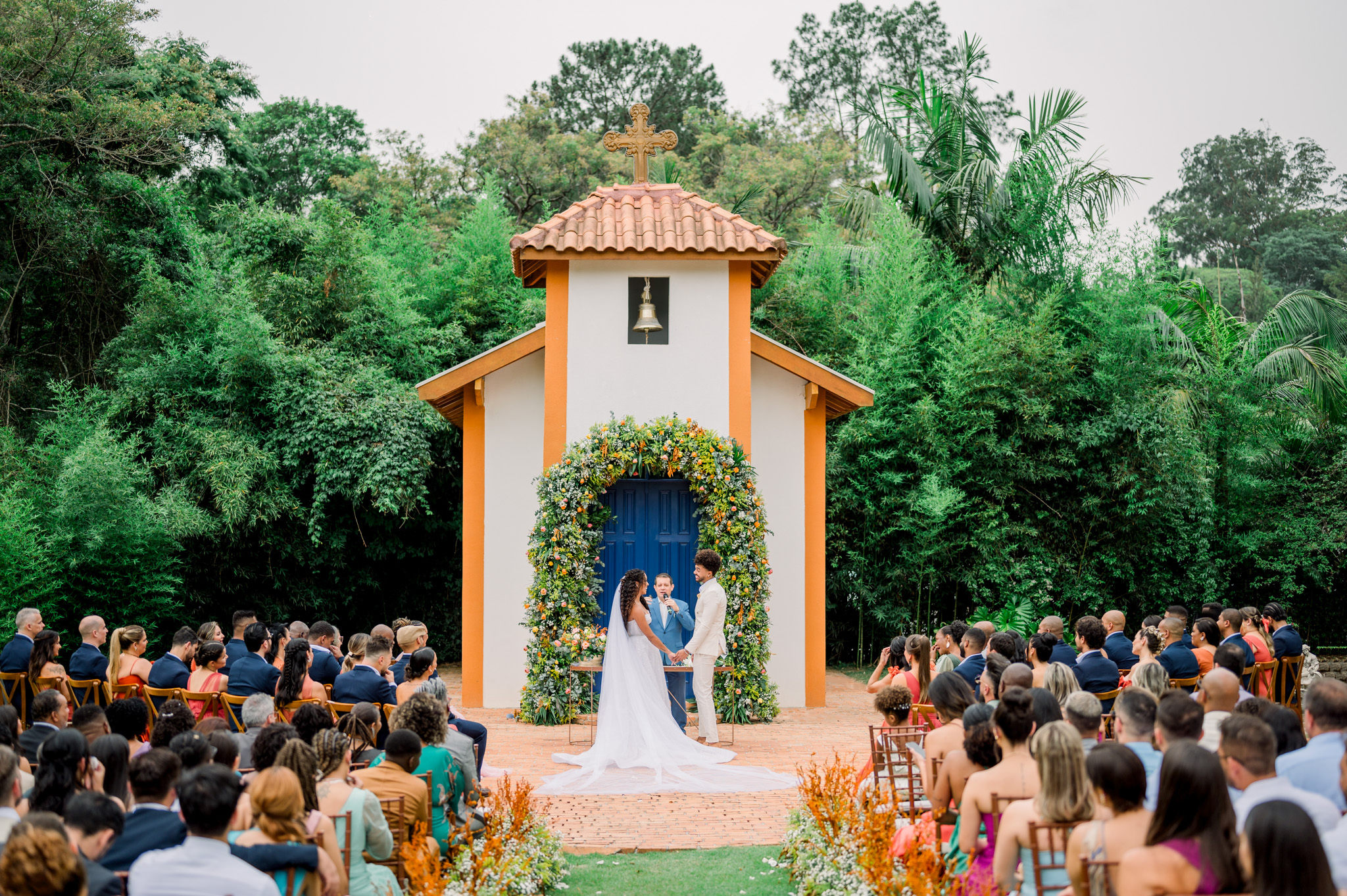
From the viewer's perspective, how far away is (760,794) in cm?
833

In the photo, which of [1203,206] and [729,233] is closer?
[729,233]

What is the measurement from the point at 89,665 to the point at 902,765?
21.3 feet

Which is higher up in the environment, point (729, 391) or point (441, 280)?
point (441, 280)

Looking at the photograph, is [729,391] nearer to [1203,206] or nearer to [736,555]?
[736,555]

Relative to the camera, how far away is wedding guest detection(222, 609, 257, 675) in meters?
8.08

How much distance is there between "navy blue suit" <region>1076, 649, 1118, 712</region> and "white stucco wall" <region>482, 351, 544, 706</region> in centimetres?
679

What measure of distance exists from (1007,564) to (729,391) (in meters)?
6.14

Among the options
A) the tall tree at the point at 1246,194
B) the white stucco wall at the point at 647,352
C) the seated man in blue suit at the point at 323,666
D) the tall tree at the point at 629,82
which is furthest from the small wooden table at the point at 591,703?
the tall tree at the point at 1246,194

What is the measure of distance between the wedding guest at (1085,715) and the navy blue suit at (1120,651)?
4.44 metres

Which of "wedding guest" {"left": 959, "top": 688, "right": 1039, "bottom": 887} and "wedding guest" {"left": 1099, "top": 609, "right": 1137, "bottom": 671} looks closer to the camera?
"wedding guest" {"left": 959, "top": 688, "right": 1039, "bottom": 887}

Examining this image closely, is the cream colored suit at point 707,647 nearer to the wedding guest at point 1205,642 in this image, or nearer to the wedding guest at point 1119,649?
the wedding guest at point 1119,649

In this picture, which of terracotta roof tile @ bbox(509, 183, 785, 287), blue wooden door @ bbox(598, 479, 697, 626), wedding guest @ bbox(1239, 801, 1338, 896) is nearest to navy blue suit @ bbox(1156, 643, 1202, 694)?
blue wooden door @ bbox(598, 479, 697, 626)

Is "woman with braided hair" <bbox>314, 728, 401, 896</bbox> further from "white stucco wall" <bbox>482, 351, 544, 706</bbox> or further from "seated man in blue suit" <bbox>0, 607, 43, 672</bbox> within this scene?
"white stucco wall" <bbox>482, 351, 544, 706</bbox>

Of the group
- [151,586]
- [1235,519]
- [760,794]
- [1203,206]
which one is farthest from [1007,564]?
[1203,206]
